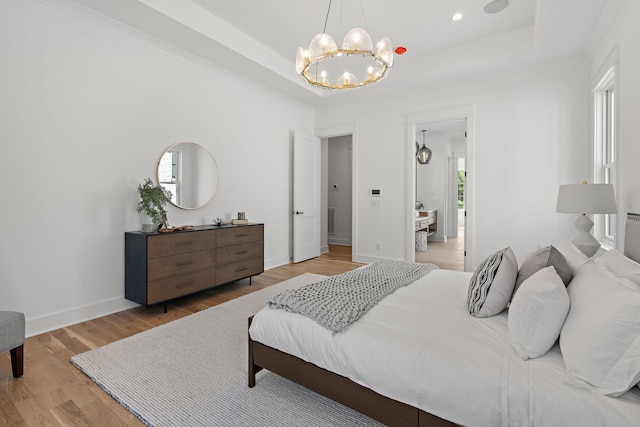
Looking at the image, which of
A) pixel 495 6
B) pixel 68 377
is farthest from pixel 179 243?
pixel 495 6

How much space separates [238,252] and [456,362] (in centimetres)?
303

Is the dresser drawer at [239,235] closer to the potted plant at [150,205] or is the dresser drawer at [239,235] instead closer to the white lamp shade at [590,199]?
the potted plant at [150,205]

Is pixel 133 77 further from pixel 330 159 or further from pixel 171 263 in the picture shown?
pixel 330 159

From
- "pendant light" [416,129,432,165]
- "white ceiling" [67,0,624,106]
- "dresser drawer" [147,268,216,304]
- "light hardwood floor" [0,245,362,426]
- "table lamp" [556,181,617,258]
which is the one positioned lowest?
"light hardwood floor" [0,245,362,426]

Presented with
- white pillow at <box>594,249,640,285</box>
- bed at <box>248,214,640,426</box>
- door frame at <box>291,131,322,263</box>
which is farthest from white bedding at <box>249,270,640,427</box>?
door frame at <box>291,131,322,263</box>

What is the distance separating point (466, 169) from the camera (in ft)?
14.3

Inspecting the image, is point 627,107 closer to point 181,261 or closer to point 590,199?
point 590,199

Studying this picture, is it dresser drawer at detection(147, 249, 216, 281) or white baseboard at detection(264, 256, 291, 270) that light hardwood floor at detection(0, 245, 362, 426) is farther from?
white baseboard at detection(264, 256, 291, 270)

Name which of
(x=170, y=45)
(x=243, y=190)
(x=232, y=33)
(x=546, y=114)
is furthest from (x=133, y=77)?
(x=546, y=114)

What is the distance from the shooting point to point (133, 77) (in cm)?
318

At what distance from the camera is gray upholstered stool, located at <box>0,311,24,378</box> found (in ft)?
5.81

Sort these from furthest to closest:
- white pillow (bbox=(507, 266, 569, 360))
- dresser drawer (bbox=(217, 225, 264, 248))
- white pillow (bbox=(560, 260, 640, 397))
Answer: dresser drawer (bbox=(217, 225, 264, 248))
white pillow (bbox=(507, 266, 569, 360))
white pillow (bbox=(560, 260, 640, 397))

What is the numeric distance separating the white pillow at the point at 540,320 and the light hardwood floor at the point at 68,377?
1839 millimetres

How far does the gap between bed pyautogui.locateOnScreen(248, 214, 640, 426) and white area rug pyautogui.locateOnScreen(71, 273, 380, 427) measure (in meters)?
0.17
